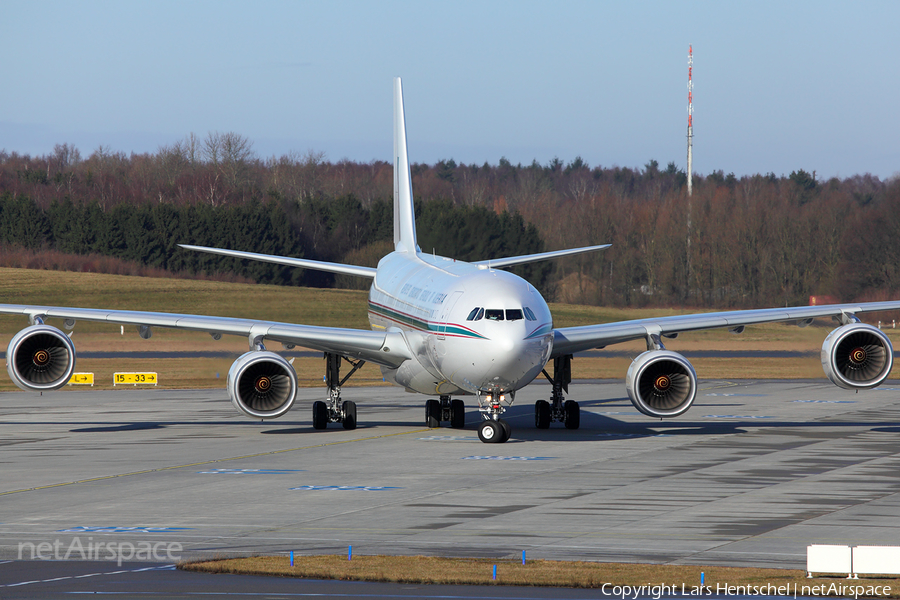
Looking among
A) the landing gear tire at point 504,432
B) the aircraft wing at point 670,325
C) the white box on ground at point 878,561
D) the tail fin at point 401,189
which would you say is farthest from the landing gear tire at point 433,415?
the white box on ground at point 878,561

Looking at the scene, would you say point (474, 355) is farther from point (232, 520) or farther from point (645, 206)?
point (645, 206)

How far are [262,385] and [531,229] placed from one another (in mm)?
112726

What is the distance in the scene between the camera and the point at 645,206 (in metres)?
144

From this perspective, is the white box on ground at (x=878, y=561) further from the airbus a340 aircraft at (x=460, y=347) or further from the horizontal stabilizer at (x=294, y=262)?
the horizontal stabilizer at (x=294, y=262)

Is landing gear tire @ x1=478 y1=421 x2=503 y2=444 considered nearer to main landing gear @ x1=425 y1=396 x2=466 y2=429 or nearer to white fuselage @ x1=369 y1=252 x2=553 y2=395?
white fuselage @ x1=369 y1=252 x2=553 y2=395

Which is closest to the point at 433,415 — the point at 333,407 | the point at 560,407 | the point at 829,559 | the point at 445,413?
the point at 445,413

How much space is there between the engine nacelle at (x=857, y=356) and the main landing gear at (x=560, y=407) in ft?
24.7

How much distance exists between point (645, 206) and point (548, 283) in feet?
69.5

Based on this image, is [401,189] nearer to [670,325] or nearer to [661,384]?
[670,325]

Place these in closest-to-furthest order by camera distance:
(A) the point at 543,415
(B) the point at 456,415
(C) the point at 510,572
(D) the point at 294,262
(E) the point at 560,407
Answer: (C) the point at 510,572 → (A) the point at 543,415 → (E) the point at 560,407 → (B) the point at 456,415 → (D) the point at 294,262

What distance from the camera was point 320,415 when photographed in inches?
1384

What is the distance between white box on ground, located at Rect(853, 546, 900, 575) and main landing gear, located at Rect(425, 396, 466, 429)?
71.0ft

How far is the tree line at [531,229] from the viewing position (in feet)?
391

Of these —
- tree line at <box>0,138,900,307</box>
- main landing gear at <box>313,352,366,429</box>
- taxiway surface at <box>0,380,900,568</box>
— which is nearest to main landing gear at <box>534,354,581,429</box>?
taxiway surface at <box>0,380,900,568</box>
